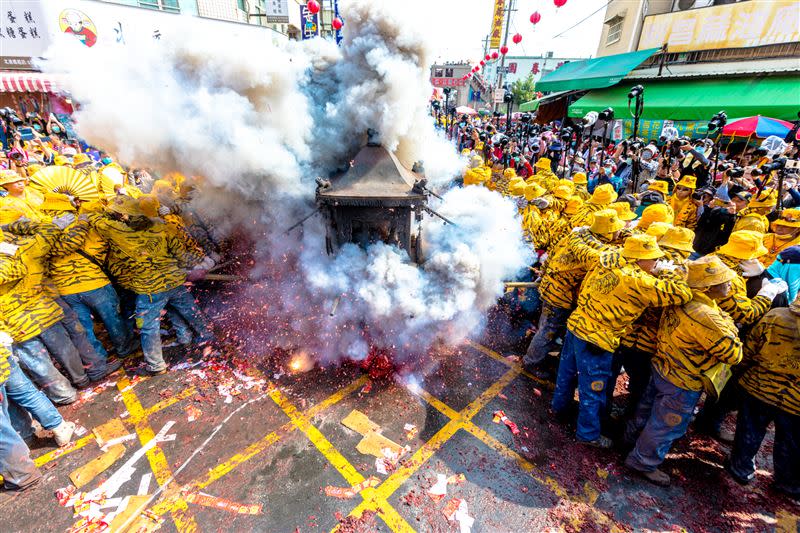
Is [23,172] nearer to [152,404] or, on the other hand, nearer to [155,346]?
[155,346]

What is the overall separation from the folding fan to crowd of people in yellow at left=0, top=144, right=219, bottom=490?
0.01 metres

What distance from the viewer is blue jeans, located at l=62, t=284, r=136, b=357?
15.2ft

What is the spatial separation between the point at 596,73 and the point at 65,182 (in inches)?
733

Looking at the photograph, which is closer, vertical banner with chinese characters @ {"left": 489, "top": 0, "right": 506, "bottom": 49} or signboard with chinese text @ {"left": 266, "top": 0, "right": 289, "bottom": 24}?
signboard with chinese text @ {"left": 266, "top": 0, "right": 289, "bottom": 24}

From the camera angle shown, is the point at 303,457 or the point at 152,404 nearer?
the point at 303,457

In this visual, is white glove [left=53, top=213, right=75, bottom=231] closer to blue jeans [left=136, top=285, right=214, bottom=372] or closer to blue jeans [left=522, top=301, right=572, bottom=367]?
blue jeans [left=136, top=285, right=214, bottom=372]

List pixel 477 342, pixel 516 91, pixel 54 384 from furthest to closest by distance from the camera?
1. pixel 516 91
2. pixel 477 342
3. pixel 54 384

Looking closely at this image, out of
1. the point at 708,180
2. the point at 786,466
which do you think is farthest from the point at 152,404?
the point at 708,180

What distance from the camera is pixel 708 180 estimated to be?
7418 millimetres

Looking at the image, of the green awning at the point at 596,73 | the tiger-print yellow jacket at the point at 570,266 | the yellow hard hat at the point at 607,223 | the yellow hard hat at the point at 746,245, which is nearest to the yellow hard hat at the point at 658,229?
the yellow hard hat at the point at 607,223

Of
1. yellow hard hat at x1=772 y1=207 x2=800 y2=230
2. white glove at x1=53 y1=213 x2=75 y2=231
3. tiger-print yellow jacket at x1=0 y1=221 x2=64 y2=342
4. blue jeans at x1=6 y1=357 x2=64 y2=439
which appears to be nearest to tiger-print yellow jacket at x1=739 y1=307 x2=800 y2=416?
yellow hard hat at x1=772 y1=207 x2=800 y2=230

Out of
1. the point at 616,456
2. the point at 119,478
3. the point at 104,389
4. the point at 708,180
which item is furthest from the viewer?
the point at 708,180

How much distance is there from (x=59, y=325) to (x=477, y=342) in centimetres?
566

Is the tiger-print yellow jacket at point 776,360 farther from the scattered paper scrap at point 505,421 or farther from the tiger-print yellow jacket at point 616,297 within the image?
the scattered paper scrap at point 505,421
